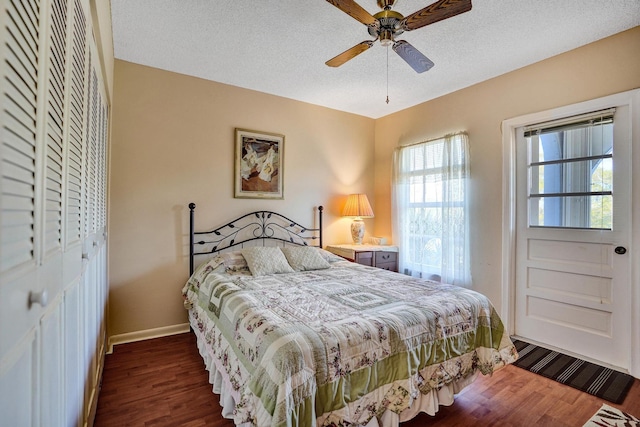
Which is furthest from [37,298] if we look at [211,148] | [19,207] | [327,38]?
[211,148]

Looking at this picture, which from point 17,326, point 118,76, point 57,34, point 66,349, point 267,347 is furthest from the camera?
point 118,76

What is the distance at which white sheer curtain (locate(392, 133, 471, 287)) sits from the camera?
3.47 meters

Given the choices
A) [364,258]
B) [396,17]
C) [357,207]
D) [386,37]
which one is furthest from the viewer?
[357,207]

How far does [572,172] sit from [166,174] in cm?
380

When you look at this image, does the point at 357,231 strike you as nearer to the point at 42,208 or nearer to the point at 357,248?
the point at 357,248

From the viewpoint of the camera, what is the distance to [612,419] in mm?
1892

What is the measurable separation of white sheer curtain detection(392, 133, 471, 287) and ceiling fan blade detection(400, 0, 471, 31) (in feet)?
6.28

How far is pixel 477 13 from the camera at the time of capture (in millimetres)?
2203

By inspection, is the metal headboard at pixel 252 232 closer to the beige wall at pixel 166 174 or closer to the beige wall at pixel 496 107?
the beige wall at pixel 166 174

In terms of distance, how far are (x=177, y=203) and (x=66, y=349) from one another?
220 centimetres

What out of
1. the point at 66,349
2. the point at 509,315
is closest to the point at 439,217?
the point at 509,315

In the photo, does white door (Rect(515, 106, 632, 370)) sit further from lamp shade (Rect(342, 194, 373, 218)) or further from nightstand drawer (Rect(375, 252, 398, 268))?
lamp shade (Rect(342, 194, 373, 218))

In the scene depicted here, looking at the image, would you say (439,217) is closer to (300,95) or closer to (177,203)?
(300,95)

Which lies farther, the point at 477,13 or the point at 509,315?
the point at 509,315
